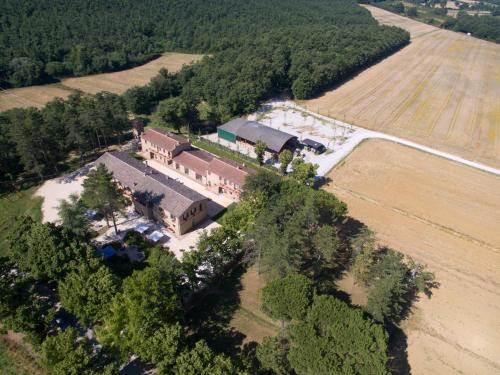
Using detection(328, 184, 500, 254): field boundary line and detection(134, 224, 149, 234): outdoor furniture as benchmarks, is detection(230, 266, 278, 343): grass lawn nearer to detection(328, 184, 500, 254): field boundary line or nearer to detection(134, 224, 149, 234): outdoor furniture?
detection(134, 224, 149, 234): outdoor furniture

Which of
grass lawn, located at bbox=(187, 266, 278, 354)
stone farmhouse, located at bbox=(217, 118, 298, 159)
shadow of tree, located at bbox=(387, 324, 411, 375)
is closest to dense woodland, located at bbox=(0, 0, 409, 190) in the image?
stone farmhouse, located at bbox=(217, 118, 298, 159)

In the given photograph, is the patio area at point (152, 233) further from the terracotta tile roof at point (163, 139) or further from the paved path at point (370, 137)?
the paved path at point (370, 137)

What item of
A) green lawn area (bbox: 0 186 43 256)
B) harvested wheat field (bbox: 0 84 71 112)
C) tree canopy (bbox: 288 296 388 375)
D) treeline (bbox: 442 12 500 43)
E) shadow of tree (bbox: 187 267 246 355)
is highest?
treeline (bbox: 442 12 500 43)

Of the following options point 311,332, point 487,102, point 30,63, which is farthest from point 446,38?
point 311,332

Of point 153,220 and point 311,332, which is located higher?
point 311,332

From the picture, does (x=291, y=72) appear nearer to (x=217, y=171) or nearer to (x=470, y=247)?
(x=217, y=171)

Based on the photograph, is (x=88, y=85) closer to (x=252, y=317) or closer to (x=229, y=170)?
(x=229, y=170)

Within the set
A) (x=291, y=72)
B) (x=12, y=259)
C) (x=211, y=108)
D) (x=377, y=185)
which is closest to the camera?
(x=12, y=259)
